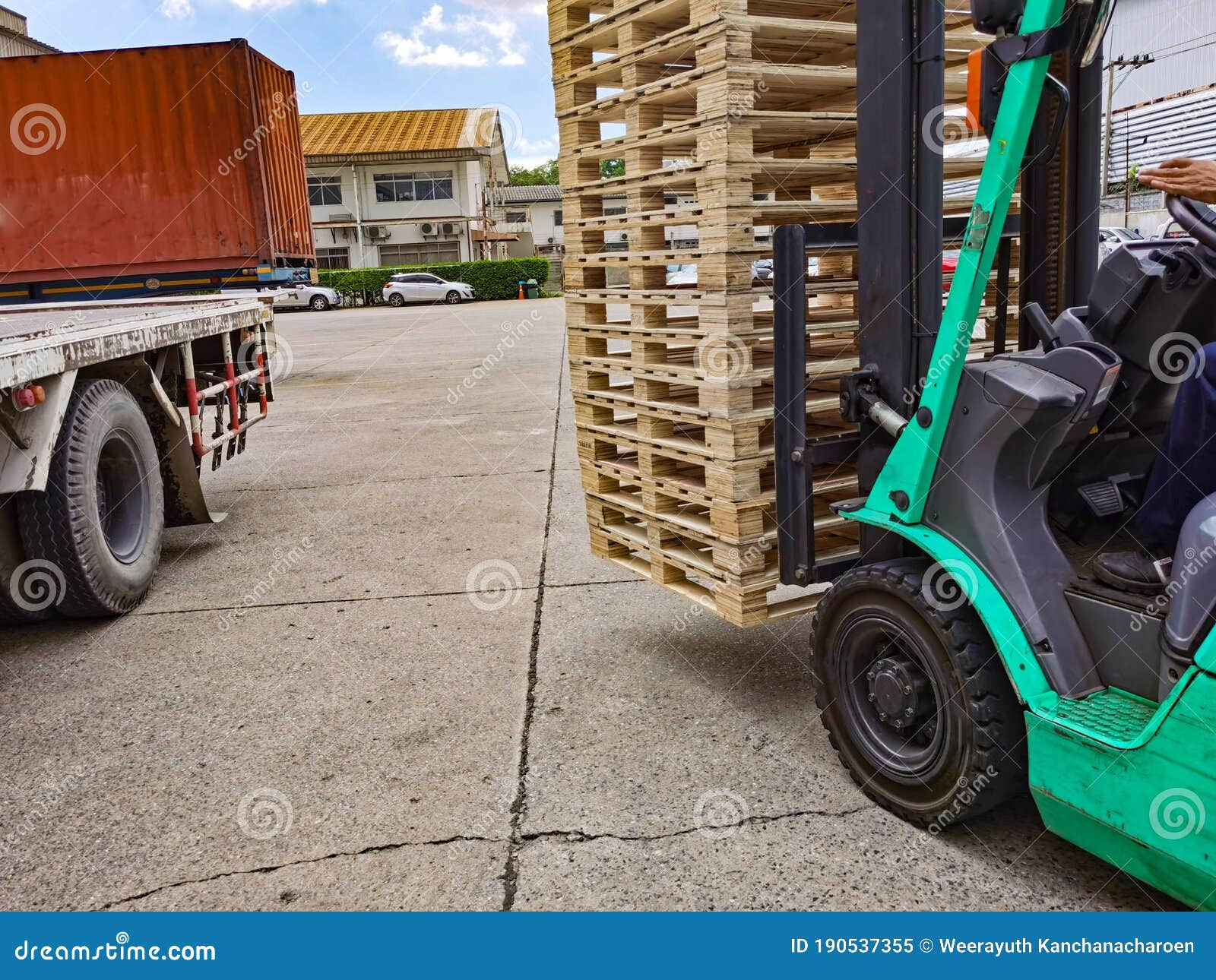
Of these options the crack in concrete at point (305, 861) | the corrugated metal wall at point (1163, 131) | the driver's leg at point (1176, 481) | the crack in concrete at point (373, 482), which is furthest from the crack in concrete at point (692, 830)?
the crack in concrete at point (373, 482)

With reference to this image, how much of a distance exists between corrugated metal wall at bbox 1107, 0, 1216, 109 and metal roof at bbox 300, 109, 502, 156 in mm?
44865

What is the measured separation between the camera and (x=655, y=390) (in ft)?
12.8

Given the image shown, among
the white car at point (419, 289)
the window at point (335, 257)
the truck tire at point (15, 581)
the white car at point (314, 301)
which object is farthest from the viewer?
the window at point (335, 257)

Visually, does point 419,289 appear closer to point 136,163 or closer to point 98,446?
point 136,163

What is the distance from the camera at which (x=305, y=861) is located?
9.60 ft

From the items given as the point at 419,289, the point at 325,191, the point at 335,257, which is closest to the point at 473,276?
the point at 419,289

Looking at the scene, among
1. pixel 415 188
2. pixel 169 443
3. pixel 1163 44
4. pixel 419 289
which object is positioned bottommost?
pixel 169 443

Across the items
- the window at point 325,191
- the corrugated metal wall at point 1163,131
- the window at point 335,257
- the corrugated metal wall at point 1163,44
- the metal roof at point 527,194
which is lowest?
the corrugated metal wall at point 1163,131

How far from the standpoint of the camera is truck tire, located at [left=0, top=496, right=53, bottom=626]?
456cm

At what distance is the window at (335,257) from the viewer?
4828cm

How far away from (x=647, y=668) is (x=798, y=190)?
211 centimetres

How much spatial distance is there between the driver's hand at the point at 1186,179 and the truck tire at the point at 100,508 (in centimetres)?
426

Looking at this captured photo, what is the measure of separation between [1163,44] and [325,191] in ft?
158

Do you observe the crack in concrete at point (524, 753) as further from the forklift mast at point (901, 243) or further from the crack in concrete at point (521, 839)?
the forklift mast at point (901, 243)
